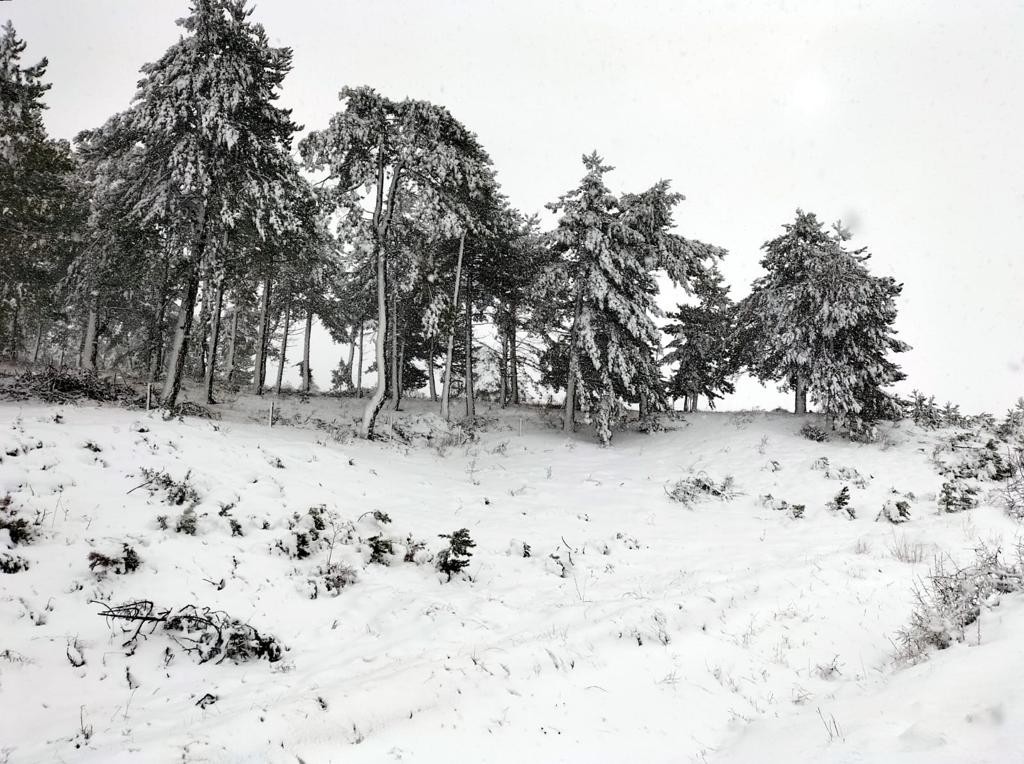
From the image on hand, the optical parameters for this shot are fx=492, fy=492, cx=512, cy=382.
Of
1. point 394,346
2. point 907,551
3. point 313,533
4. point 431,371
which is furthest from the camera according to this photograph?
point 431,371

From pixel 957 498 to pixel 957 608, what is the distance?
814 cm

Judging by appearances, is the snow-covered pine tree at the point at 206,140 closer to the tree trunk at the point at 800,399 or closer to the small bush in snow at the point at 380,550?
the small bush in snow at the point at 380,550

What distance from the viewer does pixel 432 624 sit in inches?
221

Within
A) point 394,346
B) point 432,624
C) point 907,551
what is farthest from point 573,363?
point 432,624

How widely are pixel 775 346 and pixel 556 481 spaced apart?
1198 cm

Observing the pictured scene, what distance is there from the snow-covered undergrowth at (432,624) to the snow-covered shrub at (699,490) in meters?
1.76

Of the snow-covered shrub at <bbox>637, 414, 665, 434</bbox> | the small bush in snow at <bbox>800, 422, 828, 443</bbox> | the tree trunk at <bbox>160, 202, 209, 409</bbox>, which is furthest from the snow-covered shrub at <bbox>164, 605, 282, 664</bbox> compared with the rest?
the small bush in snow at <bbox>800, 422, 828, 443</bbox>

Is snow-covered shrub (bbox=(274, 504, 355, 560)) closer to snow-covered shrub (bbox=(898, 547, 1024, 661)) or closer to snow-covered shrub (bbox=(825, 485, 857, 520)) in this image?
snow-covered shrub (bbox=(898, 547, 1024, 661))

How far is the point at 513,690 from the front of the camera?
14.2 ft

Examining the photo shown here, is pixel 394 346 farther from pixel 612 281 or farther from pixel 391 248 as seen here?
pixel 612 281

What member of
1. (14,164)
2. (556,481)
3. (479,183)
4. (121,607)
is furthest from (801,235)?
(14,164)

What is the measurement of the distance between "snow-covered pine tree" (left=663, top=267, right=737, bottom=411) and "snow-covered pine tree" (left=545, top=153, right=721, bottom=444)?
5.11m

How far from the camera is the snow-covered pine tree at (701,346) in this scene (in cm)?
2584

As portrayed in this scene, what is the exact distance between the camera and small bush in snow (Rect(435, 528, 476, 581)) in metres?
7.11
